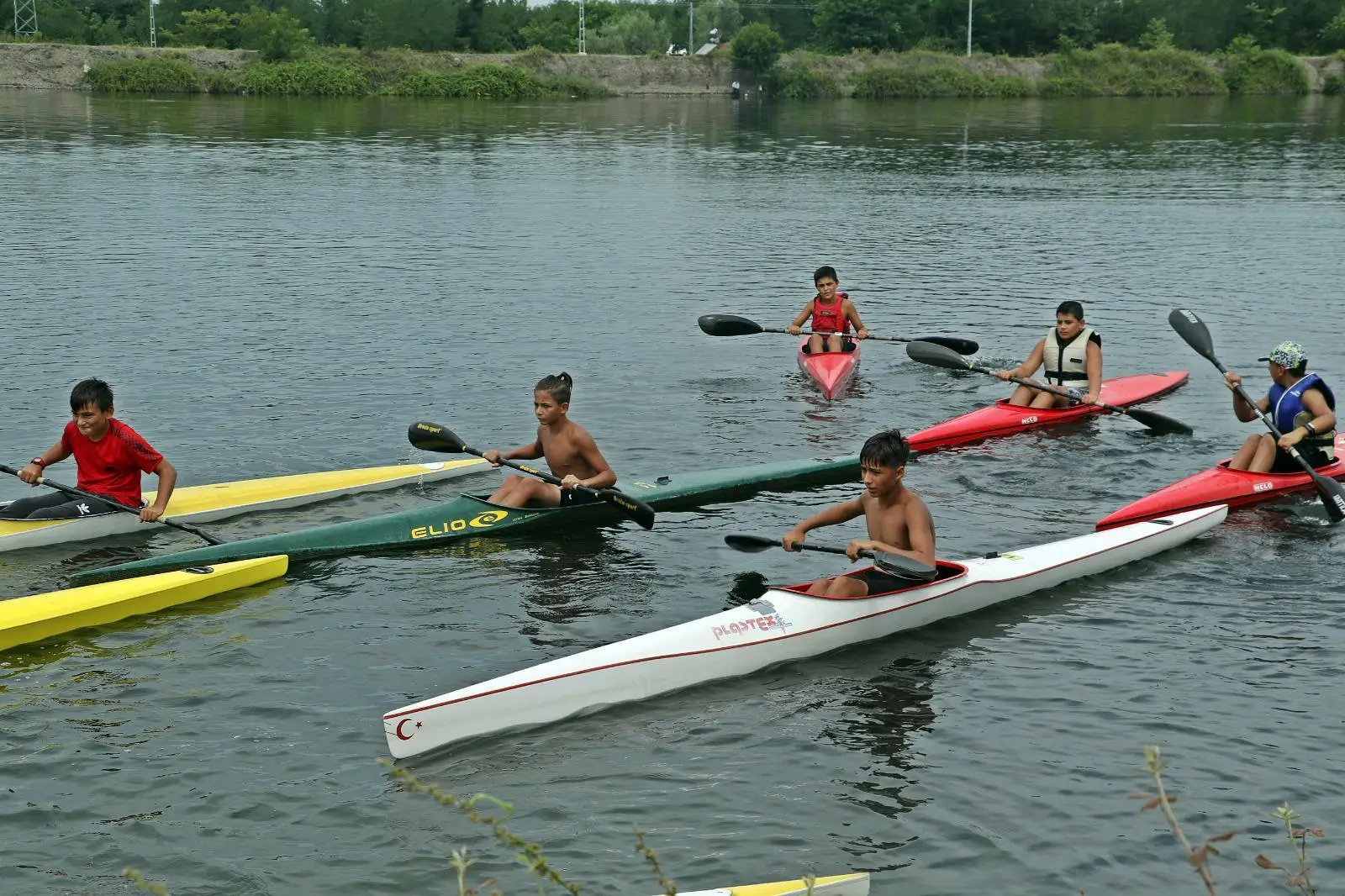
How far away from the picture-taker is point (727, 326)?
19.2 metres

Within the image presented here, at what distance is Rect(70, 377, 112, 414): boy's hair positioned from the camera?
1141cm

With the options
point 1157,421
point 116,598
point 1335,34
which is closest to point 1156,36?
point 1335,34

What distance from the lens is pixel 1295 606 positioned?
36.7ft

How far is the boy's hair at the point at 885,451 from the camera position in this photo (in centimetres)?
973

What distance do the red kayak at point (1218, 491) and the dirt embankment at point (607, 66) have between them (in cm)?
6616

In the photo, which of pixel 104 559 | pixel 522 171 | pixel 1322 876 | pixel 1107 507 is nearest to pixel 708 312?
pixel 1107 507

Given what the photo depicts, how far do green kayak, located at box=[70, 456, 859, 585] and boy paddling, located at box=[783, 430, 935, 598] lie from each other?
3.09 metres

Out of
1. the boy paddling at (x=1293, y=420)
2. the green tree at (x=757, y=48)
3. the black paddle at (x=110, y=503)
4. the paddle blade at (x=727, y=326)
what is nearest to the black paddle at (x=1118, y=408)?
the boy paddling at (x=1293, y=420)

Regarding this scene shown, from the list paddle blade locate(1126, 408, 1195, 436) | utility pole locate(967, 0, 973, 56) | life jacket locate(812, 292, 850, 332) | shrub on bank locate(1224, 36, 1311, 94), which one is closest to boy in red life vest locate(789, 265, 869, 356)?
life jacket locate(812, 292, 850, 332)

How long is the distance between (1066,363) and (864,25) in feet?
250

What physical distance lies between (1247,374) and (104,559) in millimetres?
14155

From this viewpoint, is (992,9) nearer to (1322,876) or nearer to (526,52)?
(526,52)

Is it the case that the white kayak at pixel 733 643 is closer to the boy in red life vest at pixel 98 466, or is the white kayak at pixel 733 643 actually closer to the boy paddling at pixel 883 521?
the boy paddling at pixel 883 521

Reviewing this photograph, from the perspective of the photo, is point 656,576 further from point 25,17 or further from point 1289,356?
point 25,17
